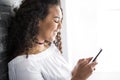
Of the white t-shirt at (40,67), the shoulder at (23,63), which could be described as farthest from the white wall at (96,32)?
A: the shoulder at (23,63)

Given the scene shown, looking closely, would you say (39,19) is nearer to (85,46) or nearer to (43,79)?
(43,79)

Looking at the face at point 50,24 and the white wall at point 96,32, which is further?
the white wall at point 96,32

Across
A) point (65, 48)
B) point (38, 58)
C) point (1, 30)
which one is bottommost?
point (65, 48)

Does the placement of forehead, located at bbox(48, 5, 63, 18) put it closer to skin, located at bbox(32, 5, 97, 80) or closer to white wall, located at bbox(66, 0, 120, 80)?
skin, located at bbox(32, 5, 97, 80)

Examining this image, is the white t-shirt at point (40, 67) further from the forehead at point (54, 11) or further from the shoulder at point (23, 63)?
the forehead at point (54, 11)

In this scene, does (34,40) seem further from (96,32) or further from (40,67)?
(96,32)

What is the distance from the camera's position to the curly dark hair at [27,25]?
964 millimetres

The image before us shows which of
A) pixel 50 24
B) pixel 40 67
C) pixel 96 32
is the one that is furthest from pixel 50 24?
pixel 96 32

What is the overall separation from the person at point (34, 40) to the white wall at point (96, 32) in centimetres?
73

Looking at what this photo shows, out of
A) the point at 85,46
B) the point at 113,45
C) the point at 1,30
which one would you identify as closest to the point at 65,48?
the point at 85,46

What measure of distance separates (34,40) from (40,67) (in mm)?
115

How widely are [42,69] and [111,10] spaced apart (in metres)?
0.99

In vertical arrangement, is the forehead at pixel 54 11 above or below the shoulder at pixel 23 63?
above

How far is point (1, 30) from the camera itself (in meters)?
0.93
